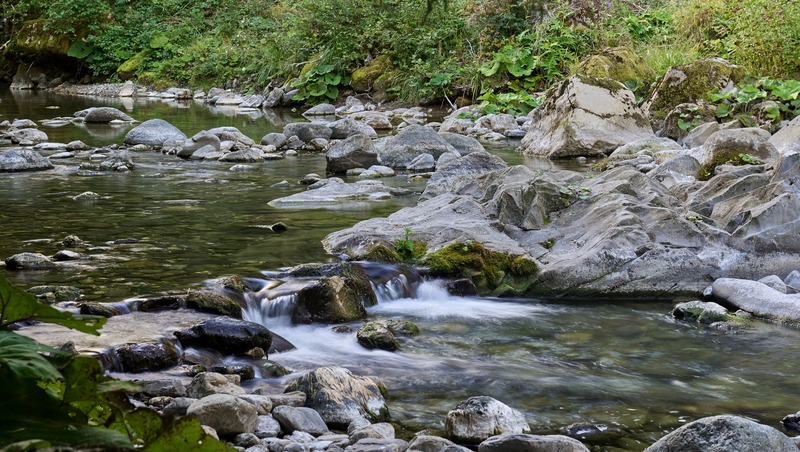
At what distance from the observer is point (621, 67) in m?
15.5

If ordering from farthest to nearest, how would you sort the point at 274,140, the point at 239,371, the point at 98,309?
1. the point at 274,140
2. the point at 98,309
3. the point at 239,371

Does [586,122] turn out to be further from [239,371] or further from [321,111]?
[239,371]

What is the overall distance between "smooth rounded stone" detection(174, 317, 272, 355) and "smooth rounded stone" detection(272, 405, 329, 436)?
1.08m

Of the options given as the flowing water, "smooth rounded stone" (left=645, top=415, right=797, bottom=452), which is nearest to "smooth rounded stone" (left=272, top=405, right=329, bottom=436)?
the flowing water

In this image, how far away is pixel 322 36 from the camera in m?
22.0

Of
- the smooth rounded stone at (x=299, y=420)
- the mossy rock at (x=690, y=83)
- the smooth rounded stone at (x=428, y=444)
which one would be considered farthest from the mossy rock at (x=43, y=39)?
the smooth rounded stone at (x=428, y=444)

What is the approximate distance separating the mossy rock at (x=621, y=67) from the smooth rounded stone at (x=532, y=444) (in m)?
12.5

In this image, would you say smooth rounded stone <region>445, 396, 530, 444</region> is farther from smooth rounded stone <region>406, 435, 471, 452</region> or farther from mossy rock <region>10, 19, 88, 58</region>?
mossy rock <region>10, 19, 88, 58</region>

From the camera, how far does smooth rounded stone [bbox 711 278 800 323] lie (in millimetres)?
5715

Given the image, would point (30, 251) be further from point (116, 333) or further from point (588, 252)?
point (588, 252)

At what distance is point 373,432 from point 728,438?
1.32 meters

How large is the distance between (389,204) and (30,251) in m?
3.55

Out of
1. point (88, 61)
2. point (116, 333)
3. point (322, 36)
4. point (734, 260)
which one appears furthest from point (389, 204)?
point (88, 61)

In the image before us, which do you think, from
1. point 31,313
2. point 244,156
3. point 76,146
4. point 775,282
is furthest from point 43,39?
point 31,313
